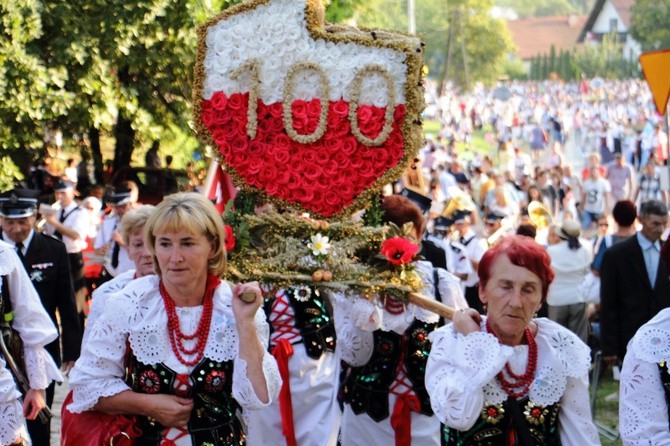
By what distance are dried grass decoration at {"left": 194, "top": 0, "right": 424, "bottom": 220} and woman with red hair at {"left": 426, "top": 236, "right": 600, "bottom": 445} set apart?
178 cm

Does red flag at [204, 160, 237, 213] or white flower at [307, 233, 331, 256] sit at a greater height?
red flag at [204, 160, 237, 213]

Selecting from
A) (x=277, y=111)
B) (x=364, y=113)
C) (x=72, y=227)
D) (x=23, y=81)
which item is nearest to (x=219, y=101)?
(x=277, y=111)

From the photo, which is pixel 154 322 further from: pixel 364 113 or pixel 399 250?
pixel 364 113

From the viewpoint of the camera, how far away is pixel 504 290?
5090mm

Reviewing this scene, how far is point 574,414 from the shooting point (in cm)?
511

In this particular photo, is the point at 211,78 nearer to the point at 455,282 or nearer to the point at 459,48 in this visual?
the point at 455,282

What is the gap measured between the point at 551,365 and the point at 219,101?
261cm

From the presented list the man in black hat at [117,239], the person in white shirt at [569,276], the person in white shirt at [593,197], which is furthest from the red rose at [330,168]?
the person in white shirt at [593,197]

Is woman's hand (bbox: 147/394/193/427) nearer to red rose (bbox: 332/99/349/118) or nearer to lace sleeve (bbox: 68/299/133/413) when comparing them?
lace sleeve (bbox: 68/299/133/413)

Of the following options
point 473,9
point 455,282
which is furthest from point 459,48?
point 455,282

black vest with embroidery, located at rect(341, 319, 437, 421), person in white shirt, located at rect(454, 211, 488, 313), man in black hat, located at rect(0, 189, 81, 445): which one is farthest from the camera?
person in white shirt, located at rect(454, 211, 488, 313)

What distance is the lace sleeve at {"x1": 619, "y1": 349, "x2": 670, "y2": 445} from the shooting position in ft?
15.7

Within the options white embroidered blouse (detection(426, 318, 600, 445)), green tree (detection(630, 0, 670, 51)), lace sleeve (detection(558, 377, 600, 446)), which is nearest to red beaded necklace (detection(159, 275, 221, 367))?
white embroidered blouse (detection(426, 318, 600, 445))

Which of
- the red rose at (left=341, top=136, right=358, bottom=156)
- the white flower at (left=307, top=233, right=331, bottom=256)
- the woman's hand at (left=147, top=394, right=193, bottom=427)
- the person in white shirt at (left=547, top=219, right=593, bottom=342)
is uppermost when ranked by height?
the red rose at (left=341, top=136, right=358, bottom=156)
